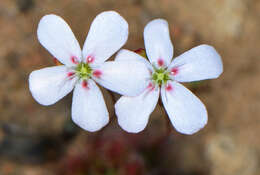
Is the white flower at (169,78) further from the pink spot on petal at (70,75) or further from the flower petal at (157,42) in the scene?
the pink spot on petal at (70,75)

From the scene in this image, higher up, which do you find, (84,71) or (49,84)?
(84,71)

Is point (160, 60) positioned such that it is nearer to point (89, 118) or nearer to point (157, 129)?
point (89, 118)

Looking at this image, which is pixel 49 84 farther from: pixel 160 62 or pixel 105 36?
pixel 160 62

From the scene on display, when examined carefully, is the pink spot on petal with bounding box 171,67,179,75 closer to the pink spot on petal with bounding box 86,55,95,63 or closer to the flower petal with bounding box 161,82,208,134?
the flower petal with bounding box 161,82,208,134

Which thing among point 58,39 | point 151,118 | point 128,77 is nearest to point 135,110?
point 128,77

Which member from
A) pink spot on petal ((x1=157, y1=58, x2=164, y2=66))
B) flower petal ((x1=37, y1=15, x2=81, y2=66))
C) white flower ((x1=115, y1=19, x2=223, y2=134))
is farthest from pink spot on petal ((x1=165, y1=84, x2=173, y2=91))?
flower petal ((x1=37, y1=15, x2=81, y2=66))

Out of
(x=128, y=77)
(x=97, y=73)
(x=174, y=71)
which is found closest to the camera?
(x=128, y=77)
